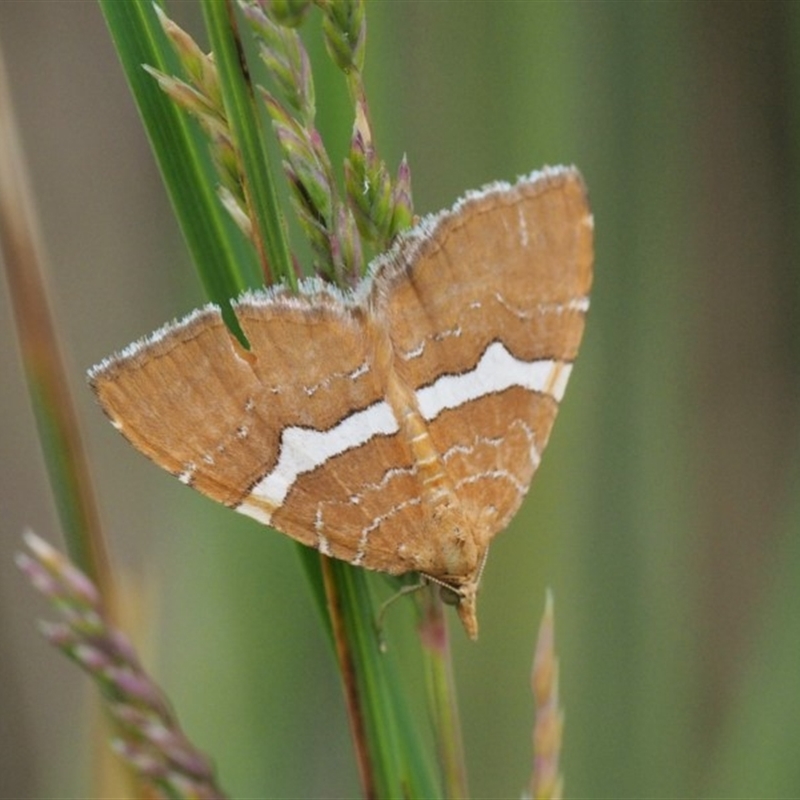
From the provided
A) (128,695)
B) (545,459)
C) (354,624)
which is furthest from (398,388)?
(545,459)

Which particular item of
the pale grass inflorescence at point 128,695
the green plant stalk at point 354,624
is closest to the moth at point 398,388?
the green plant stalk at point 354,624

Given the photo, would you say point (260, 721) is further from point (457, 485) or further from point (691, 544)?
point (691, 544)

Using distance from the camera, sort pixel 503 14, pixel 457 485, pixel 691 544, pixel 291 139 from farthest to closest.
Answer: pixel 691 544
pixel 503 14
pixel 457 485
pixel 291 139

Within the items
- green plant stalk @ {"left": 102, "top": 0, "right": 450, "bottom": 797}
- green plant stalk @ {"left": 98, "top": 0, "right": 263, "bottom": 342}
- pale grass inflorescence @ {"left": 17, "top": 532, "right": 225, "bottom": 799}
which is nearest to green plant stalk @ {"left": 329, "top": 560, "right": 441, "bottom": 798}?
green plant stalk @ {"left": 102, "top": 0, "right": 450, "bottom": 797}

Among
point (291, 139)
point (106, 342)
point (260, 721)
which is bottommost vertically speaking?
point (260, 721)

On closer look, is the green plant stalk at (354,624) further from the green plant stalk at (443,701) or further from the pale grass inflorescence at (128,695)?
the pale grass inflorescence at (128,695)

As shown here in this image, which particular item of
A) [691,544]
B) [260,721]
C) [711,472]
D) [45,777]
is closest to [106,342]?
[45,777]

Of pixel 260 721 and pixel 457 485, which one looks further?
pixel 260 721
